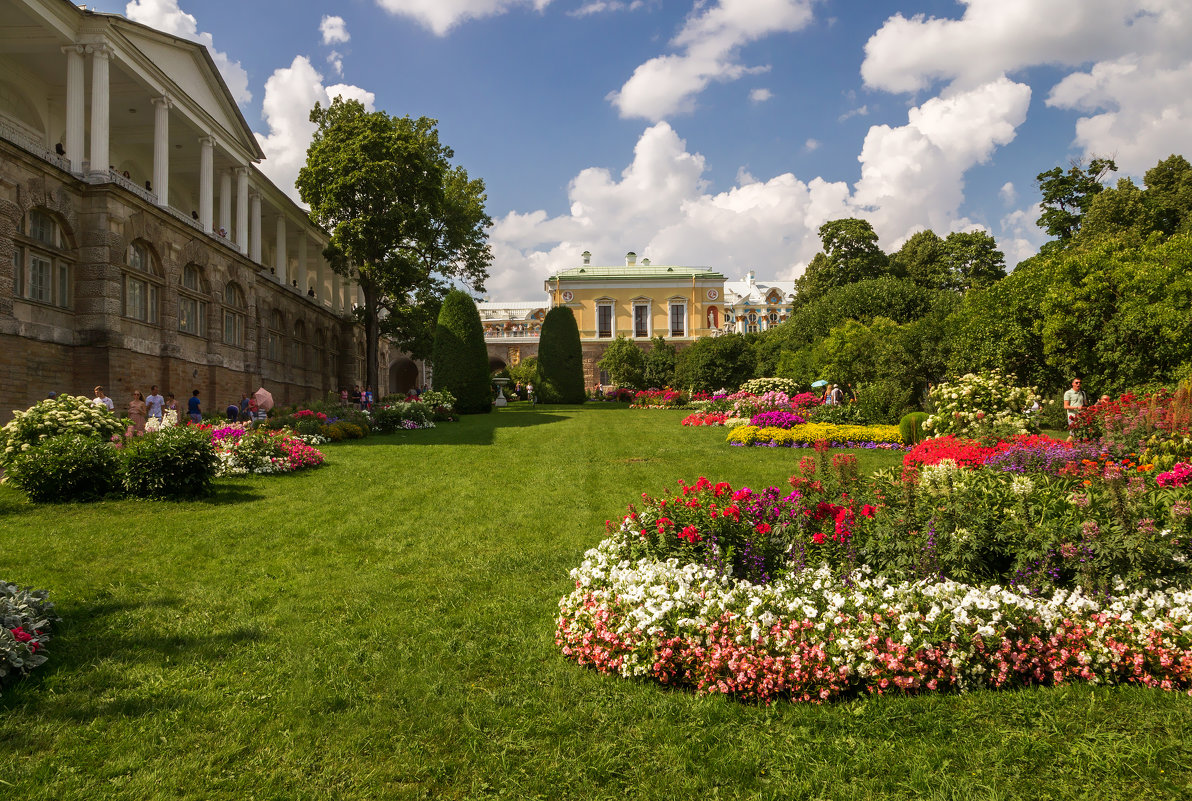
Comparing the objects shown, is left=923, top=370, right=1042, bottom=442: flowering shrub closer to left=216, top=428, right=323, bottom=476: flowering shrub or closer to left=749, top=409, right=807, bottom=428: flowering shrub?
left=749, top=409, right=807, bottom=428: flowering shrub

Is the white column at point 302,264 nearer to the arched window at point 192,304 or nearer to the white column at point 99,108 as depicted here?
the arched window at point 192,304

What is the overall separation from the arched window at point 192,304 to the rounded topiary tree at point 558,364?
15286mm

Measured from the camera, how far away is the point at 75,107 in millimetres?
16719

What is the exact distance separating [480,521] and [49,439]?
603cm

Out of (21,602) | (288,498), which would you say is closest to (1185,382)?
(288,498)

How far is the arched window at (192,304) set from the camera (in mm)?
20438

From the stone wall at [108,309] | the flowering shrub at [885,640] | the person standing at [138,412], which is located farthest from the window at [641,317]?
the flowering shrub at [885,640]

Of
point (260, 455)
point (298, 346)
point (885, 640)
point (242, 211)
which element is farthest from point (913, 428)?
point (298, 346)

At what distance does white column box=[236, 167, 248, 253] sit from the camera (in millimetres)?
25250

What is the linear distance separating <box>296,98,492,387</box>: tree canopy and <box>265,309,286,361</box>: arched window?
138 inches

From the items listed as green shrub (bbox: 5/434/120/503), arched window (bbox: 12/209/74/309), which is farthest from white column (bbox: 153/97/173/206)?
green shrub (bbox: 5/434/120/503)

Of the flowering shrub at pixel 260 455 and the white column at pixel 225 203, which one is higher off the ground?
the white column at pixel 225 203

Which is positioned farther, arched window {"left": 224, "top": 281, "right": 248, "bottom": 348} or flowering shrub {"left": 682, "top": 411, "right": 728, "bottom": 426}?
arched window {"left": 224, "top": 281, "right": 248, "bottom": 348}

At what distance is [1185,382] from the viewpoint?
9.97 metres
